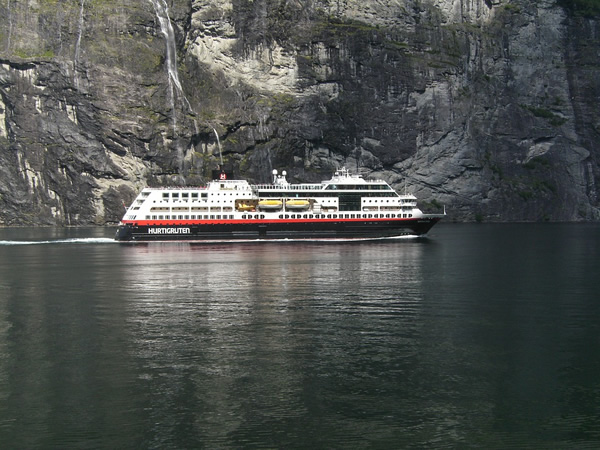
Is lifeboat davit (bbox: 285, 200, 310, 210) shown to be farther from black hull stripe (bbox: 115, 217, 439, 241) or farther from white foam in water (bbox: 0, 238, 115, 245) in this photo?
white foam in water (bbox: 0, 238, 115, 245)

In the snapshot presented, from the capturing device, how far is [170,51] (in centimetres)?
15450

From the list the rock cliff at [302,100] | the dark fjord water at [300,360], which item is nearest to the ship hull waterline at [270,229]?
the dark fjord water at [300,360]

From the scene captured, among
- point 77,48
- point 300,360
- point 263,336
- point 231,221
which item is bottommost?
point 300,360

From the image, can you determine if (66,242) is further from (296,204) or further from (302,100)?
(302,100)

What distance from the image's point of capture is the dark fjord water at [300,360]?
21.6 metres

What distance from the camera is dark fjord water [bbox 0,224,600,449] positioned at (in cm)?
2159

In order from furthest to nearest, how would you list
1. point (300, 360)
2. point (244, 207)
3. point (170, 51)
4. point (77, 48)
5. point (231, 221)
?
point (170, 51)
point (77, 48)
point (244, 207)
point (231, 221)
point (300, 360)

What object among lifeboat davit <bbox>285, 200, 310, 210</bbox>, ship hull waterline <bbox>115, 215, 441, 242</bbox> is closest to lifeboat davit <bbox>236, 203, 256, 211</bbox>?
ship hull waterline <bbox>115, 215, 441, 242</bbox>

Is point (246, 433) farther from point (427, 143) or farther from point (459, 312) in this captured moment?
point (427, 143)

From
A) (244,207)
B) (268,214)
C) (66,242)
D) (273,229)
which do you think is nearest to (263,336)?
(66,242)

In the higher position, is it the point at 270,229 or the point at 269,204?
the point at 269,204

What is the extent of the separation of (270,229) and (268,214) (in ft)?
8.38

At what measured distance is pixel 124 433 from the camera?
21.4 meters

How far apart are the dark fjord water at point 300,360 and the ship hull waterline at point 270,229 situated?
1714 inches
